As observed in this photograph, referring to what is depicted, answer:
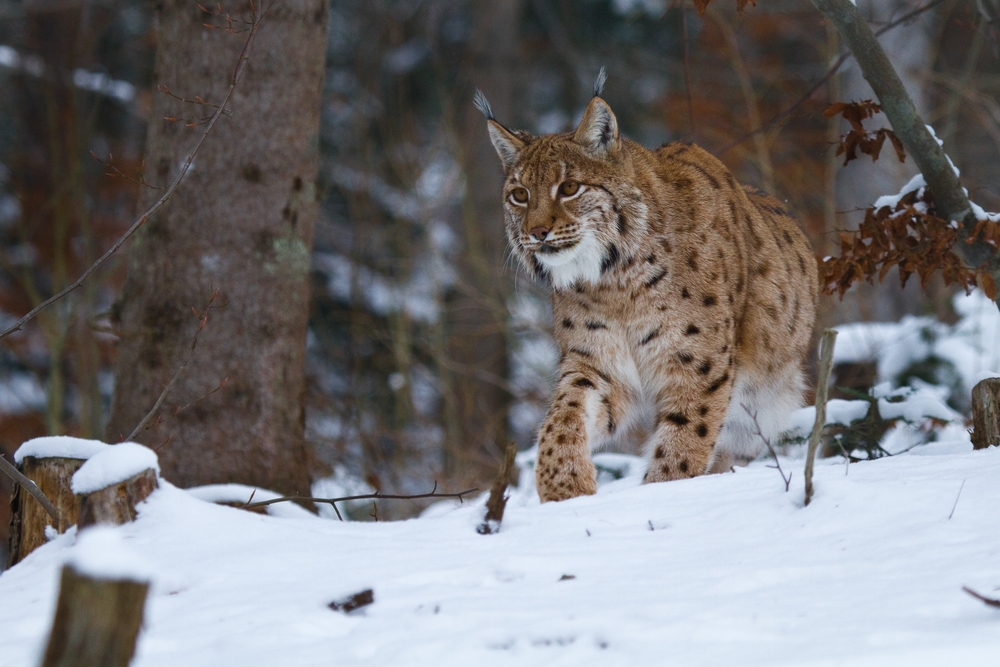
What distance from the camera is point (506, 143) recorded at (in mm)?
4727

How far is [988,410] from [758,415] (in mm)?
1337

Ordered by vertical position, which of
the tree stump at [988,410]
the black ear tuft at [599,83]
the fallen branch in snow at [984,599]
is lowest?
the fallen branch in snow at [984,599]

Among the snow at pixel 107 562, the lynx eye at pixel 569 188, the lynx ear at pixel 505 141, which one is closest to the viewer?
the snow at pixel 107 562

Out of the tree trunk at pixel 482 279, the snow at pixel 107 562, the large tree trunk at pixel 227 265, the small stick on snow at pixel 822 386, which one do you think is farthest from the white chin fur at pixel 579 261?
the tree trunk at pixel 482 279

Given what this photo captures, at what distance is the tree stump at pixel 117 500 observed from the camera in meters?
3.07

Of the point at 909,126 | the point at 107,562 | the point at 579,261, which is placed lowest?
the point at 107,562

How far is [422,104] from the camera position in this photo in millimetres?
14125

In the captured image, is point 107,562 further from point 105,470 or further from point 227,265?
point 227,265

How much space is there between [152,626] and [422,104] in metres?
12.1

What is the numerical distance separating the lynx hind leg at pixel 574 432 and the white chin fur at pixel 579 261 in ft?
1.29

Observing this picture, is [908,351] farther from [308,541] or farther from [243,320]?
[308,541]

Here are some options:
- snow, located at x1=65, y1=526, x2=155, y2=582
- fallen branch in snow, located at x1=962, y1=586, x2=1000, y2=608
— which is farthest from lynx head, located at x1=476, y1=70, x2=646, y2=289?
snow, located at x1=65, y1=526, x2=155, y2=582

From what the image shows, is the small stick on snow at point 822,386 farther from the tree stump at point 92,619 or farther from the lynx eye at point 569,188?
the lynx eye at point 569,188

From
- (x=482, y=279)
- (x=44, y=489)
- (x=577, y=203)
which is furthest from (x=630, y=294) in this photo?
(x=482, y=279)
